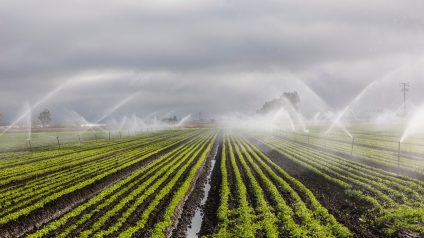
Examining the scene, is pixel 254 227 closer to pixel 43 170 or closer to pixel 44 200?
pixel 44 200

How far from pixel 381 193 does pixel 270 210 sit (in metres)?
8.05

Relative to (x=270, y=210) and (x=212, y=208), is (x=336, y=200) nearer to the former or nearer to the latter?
(x=270, y=210)

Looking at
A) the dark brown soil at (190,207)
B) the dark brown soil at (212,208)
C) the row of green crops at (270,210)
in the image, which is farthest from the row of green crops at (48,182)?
the row of green crops at (270,210)

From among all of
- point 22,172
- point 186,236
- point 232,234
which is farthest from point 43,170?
point 232,234

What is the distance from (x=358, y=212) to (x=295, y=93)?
592 feet

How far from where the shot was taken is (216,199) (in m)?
24.4

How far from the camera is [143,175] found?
32906 mm

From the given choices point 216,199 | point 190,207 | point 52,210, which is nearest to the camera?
point 52,210

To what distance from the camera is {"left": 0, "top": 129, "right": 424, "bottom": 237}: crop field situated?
17.8 metres

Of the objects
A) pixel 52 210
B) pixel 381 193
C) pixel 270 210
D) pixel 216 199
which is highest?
pixel 381 193

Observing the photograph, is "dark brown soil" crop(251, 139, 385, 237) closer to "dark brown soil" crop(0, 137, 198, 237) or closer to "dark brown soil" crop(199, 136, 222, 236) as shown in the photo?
"dark brown soil" crop(199, 136, 222, 236)

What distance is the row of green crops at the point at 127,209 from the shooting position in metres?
17.7

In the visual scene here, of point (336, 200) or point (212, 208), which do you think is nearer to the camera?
point (212, 208)

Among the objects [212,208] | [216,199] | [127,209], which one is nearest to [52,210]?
[127,209]
